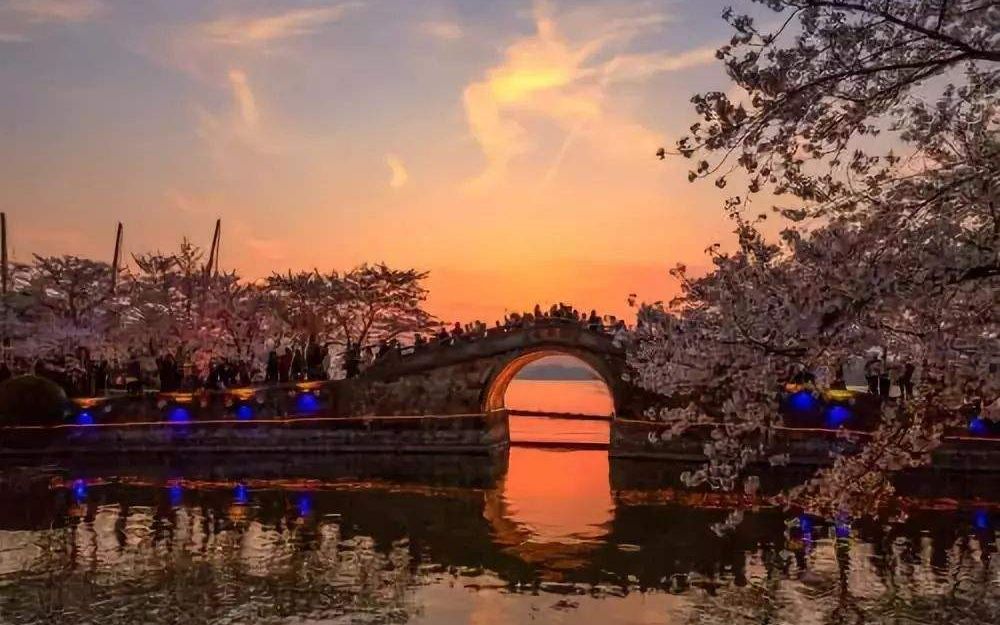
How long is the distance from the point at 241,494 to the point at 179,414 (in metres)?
16.0

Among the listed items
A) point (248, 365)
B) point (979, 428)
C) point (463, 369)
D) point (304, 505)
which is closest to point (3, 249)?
point (248, 365)

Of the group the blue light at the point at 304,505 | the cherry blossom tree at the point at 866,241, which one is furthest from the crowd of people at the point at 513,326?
the cherry blossom tree at the point at 866,241

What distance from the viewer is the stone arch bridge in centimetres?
4488

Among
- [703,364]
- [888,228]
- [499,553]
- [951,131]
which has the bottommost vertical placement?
[499,553]

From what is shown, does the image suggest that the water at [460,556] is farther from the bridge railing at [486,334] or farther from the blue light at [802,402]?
the blue light at [802,402]

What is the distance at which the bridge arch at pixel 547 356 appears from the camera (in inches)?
1753

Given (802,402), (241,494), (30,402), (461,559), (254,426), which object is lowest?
(461,559)

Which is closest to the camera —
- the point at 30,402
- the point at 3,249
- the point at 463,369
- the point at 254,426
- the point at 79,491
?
the point at 79,491

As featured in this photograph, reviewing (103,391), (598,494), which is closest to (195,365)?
(103,391)

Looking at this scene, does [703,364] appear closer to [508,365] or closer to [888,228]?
[888,228]

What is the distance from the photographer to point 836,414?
138 ft

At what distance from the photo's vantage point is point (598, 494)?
3322 centimetres

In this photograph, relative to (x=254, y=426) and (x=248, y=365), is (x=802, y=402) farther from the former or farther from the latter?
(x=248, y=365)

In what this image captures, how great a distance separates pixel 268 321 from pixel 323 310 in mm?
3980
